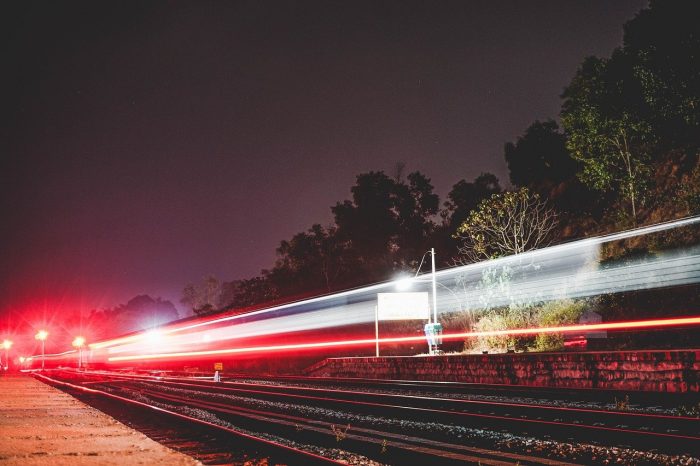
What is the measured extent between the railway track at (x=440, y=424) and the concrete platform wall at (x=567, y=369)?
3.69m

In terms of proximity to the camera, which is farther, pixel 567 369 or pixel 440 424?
pixel 567 369

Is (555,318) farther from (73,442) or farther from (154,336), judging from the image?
(154,336)

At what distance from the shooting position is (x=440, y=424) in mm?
11672

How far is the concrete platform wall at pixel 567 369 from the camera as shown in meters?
13.3

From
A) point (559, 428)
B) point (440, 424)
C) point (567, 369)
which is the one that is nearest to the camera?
point (559, 428)

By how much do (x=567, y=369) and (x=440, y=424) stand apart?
6.43 meters

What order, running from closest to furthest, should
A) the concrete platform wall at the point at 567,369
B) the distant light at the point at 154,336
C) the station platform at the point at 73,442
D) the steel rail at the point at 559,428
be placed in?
the station platform at the point at 73,442 → the steel rail at the point at 559,428 → the concrete platform wall at the point at 567,369 → the distant light at the point at 154,336

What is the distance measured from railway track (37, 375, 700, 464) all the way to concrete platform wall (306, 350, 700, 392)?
369 centimetres

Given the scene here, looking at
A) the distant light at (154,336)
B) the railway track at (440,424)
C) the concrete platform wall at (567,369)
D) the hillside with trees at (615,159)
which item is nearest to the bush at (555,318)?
→ the hillside with trees at (615,159)

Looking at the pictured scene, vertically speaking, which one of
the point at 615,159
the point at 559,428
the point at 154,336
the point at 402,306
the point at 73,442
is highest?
the point at 615,159

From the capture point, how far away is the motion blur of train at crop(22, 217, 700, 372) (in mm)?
25000

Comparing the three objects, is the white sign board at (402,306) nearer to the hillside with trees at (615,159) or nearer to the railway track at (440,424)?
the hillside with trees at (615,159)

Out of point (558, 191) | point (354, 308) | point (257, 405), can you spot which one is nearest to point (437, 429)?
point (257, 405)

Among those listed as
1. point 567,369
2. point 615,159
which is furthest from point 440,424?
point 615,159
